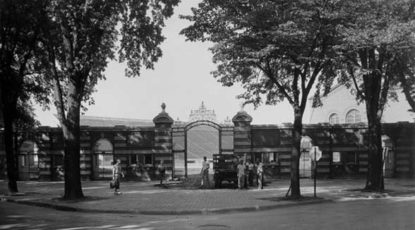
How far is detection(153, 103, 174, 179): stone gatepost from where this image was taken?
37.6m

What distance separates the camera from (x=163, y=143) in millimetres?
37719

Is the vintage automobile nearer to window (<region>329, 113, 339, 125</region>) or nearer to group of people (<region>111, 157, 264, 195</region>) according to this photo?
group of people (<region>111, 157, 264, 195</region>)

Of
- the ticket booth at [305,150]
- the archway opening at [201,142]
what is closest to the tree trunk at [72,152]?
the ticket booth at [305,150]

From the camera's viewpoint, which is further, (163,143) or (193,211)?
(163,143)

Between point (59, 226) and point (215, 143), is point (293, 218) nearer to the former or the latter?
point (59, 226)

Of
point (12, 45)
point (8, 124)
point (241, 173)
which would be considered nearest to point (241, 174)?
point (241, 173)

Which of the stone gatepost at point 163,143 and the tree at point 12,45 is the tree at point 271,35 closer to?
the tree at point 12,45

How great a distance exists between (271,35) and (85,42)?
8172 mm

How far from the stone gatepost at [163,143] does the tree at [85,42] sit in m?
12.0

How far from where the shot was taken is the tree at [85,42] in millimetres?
22469

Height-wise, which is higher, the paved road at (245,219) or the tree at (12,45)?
the tree at (12,45)

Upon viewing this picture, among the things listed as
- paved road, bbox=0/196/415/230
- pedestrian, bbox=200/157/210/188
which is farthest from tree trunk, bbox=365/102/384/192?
pedestrian, bbox=200/157/210/188

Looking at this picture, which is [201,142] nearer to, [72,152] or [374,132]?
[374,132]

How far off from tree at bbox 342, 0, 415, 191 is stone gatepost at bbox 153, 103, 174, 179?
15067 mm
